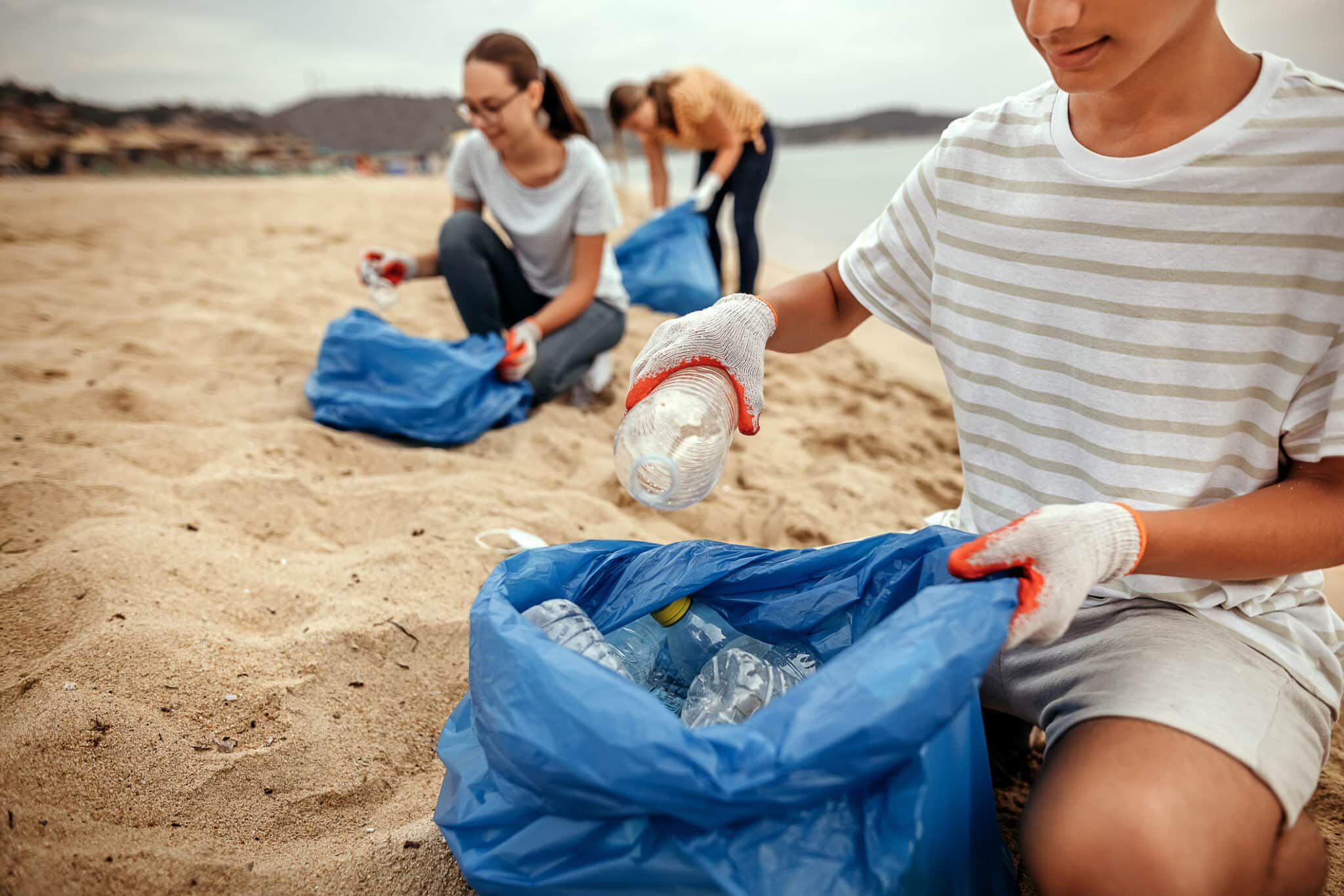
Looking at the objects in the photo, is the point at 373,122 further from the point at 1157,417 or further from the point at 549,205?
the point at 1157,417

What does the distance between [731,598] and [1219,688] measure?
1.88ft

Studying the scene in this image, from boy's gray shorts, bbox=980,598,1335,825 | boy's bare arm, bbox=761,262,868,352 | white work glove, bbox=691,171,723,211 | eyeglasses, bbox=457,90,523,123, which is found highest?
eyeglasses, bbox=457,90,523,123

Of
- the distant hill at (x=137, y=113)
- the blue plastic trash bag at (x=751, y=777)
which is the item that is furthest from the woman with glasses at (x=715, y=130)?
the distant hill at (x=137, y=113)

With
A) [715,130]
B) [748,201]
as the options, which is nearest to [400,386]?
[715,130]

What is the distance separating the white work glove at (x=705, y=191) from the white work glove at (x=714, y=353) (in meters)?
2.82

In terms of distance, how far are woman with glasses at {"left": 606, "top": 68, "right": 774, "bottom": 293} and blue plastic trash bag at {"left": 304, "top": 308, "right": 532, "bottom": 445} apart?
184 cm

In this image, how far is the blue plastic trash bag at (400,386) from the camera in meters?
2.24

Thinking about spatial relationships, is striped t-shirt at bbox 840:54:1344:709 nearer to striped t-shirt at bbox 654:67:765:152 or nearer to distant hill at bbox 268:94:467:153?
striped t-shirt at bbox 654:67:765:152

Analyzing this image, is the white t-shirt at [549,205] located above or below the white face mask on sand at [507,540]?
above

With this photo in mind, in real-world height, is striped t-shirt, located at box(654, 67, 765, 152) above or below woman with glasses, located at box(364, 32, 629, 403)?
above

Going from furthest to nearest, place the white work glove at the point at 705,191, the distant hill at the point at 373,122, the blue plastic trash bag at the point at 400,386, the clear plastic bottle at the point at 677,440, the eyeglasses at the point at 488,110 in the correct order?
the distant hill at the point at 373,122 < the white work glove at the point at 705,191 < the eyeglasses at the point at 488,110 < the blue plastic trash bag at the point at 400,386 < the clear plastic bottle at the point at 677,440

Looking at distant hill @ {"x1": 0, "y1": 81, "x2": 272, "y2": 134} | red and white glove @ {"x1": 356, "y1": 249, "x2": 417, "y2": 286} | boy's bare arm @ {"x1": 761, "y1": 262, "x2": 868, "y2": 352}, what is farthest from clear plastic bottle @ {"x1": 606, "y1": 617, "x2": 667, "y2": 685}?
distant hill @ {"x1": 0, "y1": 81, "x2": 272, "y2": 134}

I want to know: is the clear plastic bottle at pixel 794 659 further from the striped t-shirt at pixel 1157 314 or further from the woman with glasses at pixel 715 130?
the woman with glasses at pixel 715 130

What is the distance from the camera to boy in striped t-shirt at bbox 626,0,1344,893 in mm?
779
